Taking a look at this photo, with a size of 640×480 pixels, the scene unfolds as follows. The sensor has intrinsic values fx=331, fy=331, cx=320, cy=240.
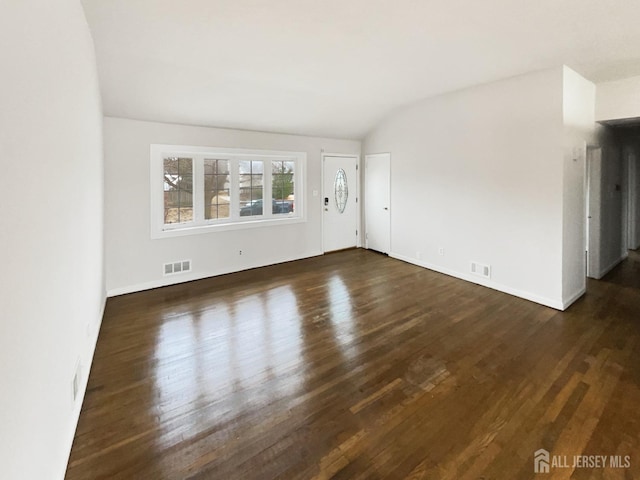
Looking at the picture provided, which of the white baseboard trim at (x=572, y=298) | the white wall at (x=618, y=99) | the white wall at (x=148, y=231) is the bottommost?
the white baseboard trim at (x=572, y=298)

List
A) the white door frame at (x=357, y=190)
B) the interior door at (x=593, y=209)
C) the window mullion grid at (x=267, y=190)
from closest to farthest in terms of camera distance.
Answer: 1. the interior door at (x=593, y=209)
2. the window mullion grid at (x=267, y=190)
3. the white door frame at (x=357, y=190)

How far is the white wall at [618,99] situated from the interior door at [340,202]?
380cm

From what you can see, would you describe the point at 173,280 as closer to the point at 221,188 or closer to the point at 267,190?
the point at 221,188

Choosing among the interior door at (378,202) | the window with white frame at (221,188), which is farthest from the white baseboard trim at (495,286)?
the window with white frame at (221,188)

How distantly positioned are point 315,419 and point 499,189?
3.58 m

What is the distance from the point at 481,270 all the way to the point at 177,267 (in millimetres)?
4250

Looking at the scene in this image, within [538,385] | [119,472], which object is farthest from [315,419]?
[538,385]

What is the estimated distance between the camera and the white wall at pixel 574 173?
361cm

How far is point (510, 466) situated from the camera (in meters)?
1.69

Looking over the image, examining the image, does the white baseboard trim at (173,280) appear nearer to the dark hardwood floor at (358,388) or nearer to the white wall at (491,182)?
the dark hardwood floor at (358,388)

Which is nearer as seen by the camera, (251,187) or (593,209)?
(593,209)

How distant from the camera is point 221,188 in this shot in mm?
5211

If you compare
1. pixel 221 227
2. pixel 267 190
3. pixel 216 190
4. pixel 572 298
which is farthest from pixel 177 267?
pixel 572 298

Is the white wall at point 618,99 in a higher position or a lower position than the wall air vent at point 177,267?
higher
